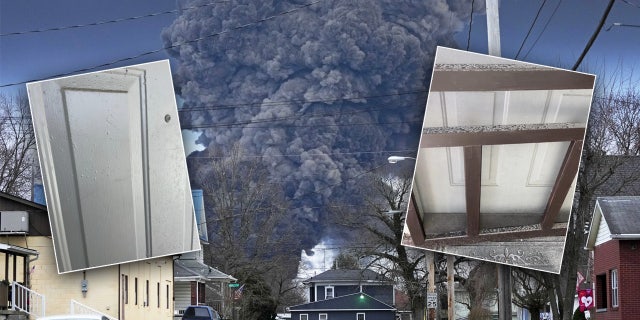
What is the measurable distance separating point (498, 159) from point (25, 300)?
67.4 ft

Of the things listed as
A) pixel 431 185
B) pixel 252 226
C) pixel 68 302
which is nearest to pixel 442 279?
pixel 252 226

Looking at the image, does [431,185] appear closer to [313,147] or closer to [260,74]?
[313,147]

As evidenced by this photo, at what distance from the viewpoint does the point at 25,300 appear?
86.6ft

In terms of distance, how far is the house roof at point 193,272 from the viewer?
46312 mm

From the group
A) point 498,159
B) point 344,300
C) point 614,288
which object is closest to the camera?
point 498,159

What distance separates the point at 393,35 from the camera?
146 m

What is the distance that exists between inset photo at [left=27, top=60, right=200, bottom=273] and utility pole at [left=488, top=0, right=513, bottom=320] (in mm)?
4457

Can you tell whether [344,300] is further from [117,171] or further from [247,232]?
[117,171]

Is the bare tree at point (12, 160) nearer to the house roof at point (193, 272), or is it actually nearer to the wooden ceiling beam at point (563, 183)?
the house roof at point (193, 272)

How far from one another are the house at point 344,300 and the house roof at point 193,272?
2203cm

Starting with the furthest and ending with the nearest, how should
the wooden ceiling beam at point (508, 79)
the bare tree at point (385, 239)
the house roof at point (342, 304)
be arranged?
the house roof at point (342, 304), the bare tree at point (385, 239), the wooden ceiling beam at point (508, 79)

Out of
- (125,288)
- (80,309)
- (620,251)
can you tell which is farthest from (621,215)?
(80,309)


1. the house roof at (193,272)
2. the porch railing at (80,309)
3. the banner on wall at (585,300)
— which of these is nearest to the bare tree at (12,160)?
the house roof at (193,272)

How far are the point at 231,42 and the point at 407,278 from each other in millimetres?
102114
